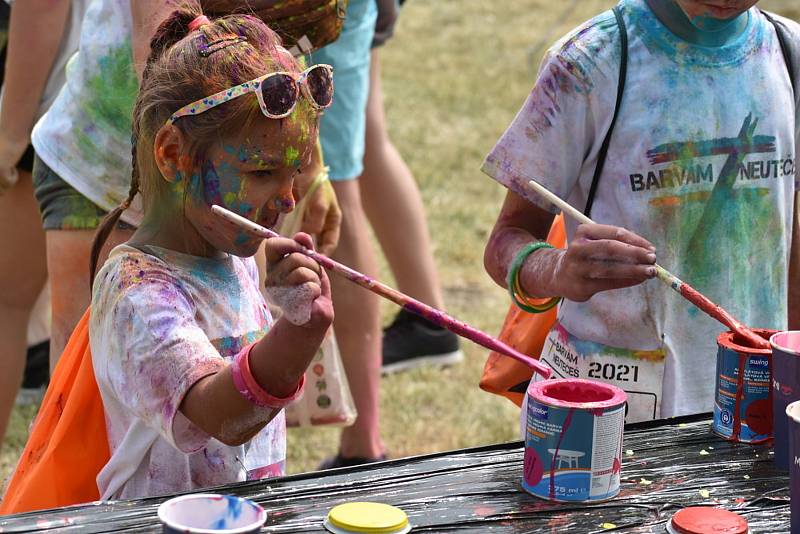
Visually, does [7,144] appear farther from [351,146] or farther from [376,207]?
[376,207]

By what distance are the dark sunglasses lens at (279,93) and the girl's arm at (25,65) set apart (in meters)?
1.26

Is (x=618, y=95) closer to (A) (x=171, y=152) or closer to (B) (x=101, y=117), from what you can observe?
(A) (x=171, y=152)

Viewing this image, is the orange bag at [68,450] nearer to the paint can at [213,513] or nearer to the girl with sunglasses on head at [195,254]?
the girl with sunglasses on head at [195,254]

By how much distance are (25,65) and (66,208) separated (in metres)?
0.54

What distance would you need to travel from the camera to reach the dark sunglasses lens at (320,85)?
6.75ft

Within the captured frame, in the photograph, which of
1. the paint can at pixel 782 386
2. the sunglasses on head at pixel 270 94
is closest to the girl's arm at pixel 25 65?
the sunglasses on head at pixel 270 94

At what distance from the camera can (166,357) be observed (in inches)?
74.2

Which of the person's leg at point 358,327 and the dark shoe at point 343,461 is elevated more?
the person's leg at point 358,327

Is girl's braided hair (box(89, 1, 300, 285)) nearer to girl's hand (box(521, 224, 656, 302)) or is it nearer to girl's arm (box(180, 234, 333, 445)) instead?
girl's arm (box(180, 234, 333, 445))

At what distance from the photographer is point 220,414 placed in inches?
71.8

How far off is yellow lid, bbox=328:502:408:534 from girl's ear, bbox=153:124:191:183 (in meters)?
0.64

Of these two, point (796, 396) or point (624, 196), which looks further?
point (624, 196)

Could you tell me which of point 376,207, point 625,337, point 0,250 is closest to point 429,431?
point 376,207

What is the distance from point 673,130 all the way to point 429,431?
6.80ft
